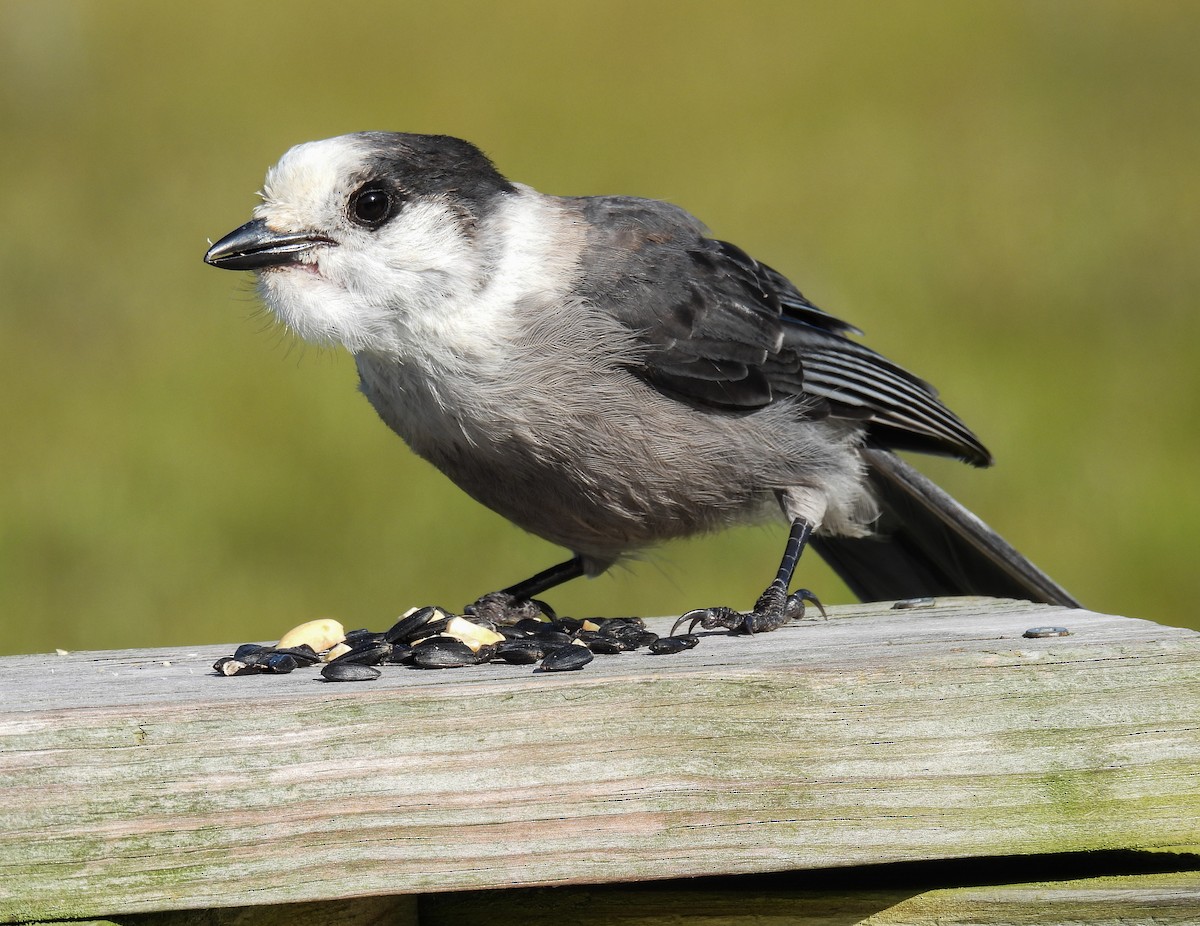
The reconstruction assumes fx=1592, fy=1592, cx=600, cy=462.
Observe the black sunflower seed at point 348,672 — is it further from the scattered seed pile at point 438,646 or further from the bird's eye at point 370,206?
the bird's eye at point 370,206

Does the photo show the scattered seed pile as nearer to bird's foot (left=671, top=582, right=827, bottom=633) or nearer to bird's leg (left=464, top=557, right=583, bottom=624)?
bird's foot (left=671, top=582, right=827, bottom=633)

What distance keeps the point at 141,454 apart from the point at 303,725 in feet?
18.4

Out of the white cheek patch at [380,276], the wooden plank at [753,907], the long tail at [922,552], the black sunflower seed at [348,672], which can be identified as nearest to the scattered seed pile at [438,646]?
the black sunflower seed at [348,672]

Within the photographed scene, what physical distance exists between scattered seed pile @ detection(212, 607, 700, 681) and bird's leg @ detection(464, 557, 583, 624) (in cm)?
98

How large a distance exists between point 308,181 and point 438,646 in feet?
4.36

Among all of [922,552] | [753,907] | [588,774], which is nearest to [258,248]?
[588,774]

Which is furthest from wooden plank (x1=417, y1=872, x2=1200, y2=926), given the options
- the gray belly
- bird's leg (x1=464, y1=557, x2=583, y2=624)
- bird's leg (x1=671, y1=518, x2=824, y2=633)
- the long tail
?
the long tail

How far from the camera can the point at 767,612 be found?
345 centimetres

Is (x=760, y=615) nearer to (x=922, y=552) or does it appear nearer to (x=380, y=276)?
(x=380, y=276)

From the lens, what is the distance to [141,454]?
7574 mm

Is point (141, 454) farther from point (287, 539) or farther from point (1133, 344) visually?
point (1133, 344)

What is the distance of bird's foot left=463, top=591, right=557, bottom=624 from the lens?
4.30 metres

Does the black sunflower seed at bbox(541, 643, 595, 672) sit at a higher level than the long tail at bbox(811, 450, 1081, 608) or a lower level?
lower

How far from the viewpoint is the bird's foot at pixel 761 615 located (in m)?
3.30
